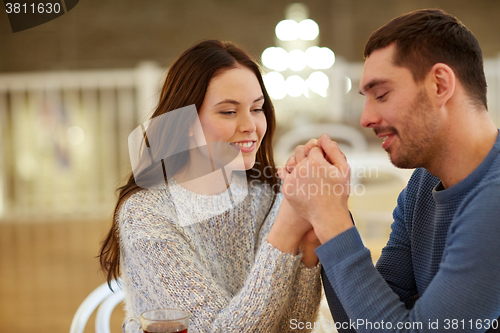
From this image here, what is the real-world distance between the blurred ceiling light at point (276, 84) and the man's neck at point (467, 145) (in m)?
3.72

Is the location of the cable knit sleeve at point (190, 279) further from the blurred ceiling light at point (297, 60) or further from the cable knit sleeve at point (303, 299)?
the blurred ceiling light at point (297, 60)

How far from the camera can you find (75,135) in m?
5.25

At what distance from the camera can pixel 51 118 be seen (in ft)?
16.0

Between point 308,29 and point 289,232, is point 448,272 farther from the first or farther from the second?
point 308,29

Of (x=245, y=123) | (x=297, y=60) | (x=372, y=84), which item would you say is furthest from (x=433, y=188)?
(x=297, y=60)

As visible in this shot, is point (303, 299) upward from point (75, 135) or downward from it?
downward

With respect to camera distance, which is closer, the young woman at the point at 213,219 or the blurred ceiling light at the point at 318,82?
the young woman at the point at 213,219

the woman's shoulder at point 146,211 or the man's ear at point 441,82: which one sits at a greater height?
the man's ear at point 441,82

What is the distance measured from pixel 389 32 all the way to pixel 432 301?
468 millimetres

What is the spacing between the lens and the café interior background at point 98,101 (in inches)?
165

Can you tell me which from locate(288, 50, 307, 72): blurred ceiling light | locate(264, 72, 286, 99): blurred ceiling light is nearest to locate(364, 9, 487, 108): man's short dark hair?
locate(288, 50, 307, 72): blurred ceiling light

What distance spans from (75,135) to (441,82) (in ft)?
16.6

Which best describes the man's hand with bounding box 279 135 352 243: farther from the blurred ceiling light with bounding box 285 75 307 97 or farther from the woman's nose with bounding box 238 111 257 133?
the blurred ceiling light with bounding box 285 75 307 97

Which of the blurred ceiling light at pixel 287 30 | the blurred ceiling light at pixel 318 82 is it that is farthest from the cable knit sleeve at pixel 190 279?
the blurred ceiling light at pixel 318 82
